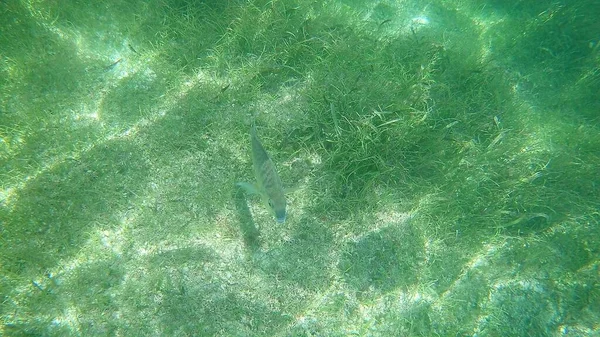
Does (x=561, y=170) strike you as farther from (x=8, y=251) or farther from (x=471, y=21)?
(x=8, y=251)

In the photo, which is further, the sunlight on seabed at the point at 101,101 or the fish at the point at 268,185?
the sunlight on seabed at the point at 101,101

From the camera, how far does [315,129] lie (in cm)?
434

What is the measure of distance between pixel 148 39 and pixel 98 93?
139 centimetres

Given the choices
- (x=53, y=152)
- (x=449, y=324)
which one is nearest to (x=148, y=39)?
A: (x=53, y=152)

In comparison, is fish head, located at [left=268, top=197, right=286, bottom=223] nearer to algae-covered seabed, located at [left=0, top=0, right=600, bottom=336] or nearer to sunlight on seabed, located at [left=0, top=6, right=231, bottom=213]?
algae-covered seabed, located at [left=0, top=0, right=600, bottom=336]

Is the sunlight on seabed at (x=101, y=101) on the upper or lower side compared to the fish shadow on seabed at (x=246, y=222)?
upper

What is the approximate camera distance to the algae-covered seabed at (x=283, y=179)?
3.37 metres

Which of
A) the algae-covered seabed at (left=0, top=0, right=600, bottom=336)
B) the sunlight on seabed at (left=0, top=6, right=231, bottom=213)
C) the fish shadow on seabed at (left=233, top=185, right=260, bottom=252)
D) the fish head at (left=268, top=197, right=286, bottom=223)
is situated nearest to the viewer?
the fish head at (left=268, top=197, right=286, bottom=223)

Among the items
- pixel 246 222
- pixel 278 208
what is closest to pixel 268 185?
A: pixel 278 208


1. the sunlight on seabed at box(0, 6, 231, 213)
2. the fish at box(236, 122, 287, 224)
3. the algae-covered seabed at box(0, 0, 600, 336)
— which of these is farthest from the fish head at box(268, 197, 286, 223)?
the sunlight on seabed at box(0, 6, 231, 213)

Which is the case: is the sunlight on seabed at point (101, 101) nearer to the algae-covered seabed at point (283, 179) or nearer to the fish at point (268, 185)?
the algae-covered seabed at point (283, 179)

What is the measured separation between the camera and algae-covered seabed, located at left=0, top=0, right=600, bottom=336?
337 cm

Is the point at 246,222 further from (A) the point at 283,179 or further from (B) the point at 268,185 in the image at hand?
(B) the point at 268,185

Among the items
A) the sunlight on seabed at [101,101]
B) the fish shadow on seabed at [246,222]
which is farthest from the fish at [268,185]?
the sunlight on seabed at [101,101]
